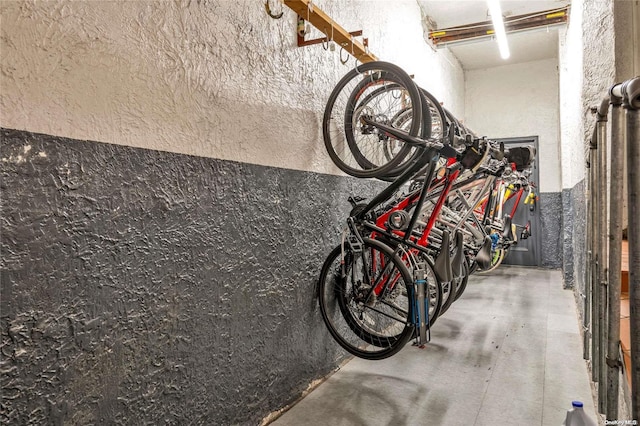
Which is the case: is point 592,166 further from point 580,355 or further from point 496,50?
point 496,50

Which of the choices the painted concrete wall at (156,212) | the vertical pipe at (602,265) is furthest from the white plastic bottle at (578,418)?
the painted concrete wall at (156,212)

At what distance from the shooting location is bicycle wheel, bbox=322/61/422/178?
2098mm

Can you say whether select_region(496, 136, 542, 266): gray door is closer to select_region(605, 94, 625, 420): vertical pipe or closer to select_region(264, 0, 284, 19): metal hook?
select_region(264, 0, 284, 19): metal hook

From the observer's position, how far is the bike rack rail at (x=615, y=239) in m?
0.63

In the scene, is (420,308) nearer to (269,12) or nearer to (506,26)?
(269,12)

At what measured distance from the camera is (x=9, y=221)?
0.95 m

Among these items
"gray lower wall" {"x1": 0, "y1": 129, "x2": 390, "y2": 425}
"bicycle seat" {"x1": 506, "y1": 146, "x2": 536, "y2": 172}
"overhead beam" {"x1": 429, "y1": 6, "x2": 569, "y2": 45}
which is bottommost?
"gray lower wall" {"x1": 0, "y1": 129, "x2": 390, "y2": 425}

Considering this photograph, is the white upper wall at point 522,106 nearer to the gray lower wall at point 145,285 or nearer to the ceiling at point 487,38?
the ceiling at point 487,38

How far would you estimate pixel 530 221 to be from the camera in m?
6.39

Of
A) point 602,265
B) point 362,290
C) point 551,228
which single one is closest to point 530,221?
point 551,228

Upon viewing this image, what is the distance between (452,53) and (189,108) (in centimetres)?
551

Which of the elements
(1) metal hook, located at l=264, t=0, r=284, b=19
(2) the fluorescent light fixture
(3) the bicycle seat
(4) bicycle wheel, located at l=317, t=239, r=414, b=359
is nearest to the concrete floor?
(4) bicycle wheel, located at l=317, t=239, r=414, b=359

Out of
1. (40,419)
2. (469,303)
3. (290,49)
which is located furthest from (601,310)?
(469,303)

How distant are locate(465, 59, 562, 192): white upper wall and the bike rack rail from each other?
536 cm
